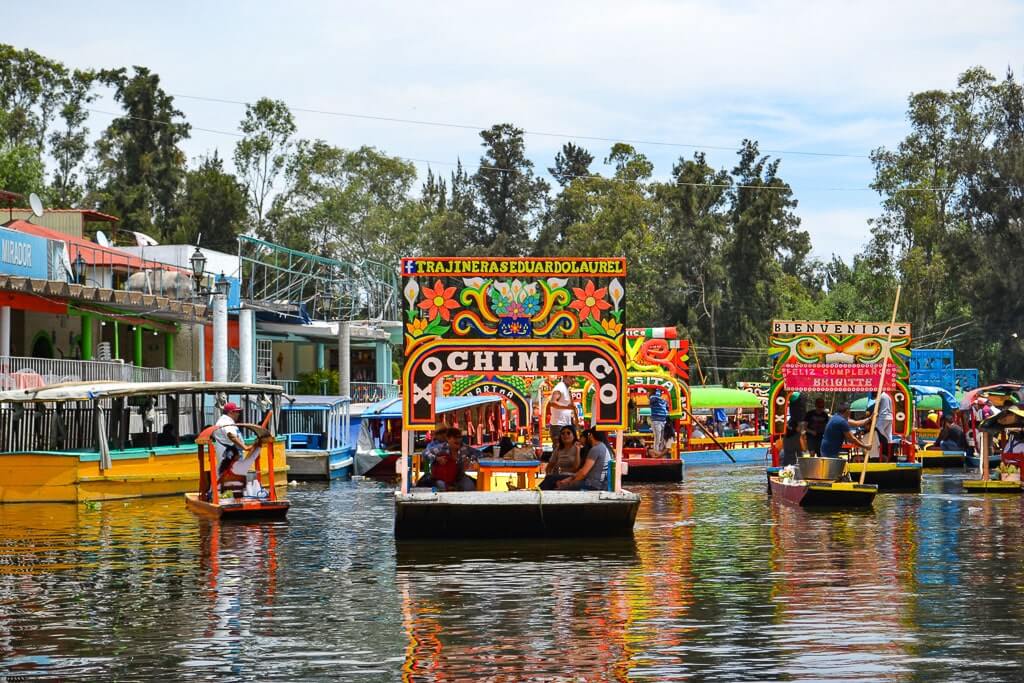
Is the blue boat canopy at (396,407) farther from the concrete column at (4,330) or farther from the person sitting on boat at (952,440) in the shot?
the person sitting on boat at (952,440)

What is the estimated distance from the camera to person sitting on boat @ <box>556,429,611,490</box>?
67.3 ft

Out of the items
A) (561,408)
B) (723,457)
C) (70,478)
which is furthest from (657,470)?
(70,478)

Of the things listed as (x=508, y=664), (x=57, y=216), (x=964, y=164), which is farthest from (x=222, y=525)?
(x=964, y=164)

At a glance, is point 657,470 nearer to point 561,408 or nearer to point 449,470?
point 561,408

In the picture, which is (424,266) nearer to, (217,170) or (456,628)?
(456,628)

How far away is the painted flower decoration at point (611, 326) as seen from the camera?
20047 mm

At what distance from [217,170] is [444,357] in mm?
61612

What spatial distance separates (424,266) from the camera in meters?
19.9

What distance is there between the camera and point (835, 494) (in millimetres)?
25906

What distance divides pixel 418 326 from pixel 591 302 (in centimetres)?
224

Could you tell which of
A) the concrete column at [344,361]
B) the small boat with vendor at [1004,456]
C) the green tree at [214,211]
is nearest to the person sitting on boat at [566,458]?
the small boat with vendor at [1004,456]

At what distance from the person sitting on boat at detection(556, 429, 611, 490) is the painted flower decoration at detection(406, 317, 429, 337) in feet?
8.83

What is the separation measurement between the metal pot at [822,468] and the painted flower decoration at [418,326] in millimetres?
9040

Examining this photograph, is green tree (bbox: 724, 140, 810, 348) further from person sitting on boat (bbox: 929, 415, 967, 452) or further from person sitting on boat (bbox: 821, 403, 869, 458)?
person sitting on boat (bbox: 821, 403, 869, 458)
